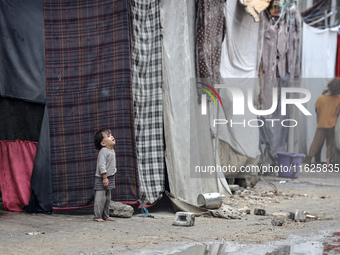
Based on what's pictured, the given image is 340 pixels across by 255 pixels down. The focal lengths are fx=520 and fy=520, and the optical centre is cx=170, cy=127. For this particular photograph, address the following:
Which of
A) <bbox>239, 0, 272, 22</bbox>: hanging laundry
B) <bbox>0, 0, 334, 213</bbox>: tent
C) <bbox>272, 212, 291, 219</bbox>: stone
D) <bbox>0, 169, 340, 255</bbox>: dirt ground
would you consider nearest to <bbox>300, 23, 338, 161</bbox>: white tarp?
<bbox>239, 0, 272, 22</bbox>: hanging laundry

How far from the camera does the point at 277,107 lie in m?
12.9

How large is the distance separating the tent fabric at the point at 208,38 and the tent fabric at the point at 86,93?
156cm

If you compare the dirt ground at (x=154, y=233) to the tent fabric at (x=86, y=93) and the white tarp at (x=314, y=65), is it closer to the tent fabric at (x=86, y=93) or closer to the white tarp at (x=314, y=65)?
the tent fabric at (x=86, y=93)

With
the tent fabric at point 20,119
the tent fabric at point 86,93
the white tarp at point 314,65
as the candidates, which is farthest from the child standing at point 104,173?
the white tarp at point 314,65

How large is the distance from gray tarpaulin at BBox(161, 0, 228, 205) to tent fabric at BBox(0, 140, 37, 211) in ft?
5.50

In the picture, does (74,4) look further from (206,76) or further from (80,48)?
(206,76)

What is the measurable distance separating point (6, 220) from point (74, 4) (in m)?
2.58

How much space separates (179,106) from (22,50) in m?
2.06

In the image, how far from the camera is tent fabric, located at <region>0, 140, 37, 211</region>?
5.90 meters

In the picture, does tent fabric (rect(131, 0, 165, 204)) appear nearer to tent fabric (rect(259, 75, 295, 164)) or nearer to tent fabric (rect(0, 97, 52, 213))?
tent fabric (rect(0, 97, 52, 213))

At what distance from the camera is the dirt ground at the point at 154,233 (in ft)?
14.1

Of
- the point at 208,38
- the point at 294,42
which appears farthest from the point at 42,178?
the point at 294,42

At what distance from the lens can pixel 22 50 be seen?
19.2 ft

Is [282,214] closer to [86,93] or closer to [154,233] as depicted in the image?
[154,233]
